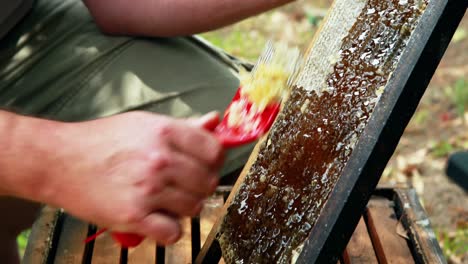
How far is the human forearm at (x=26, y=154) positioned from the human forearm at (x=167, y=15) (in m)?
0.74

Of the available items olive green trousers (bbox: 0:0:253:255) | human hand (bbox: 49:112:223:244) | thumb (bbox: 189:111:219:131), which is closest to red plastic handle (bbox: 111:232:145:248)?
human hand (bbox: 49:112:223:244)

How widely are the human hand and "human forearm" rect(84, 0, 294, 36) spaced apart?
0.74 meters

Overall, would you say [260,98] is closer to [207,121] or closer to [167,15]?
[207,121]

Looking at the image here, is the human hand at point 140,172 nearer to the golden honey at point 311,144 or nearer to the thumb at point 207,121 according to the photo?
the thumb at point 207,121

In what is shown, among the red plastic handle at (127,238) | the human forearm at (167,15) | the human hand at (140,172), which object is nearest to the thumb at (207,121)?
the human hand at (140,172)

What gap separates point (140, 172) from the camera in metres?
1.11

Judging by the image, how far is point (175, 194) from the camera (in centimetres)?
112

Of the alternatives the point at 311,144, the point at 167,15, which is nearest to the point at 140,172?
the point at 311,144

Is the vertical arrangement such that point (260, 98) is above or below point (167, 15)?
below

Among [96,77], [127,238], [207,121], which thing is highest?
[96,77]

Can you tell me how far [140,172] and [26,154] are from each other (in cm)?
23

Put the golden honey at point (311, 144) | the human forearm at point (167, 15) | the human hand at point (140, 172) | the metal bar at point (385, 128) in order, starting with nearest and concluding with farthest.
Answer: the human hand at point (140, 172), the metal bar at point (385, 128), the golden honey at point (311, 144), the human forearm at point (167, 15)

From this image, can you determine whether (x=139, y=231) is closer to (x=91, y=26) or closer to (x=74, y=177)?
(x=74, y=177)

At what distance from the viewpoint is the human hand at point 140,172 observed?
1.11m
